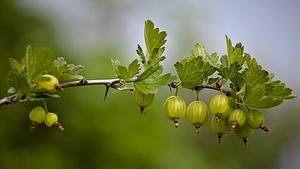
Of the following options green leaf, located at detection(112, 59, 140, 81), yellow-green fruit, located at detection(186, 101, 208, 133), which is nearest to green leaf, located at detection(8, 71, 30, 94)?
green leaf, located at detection(112, 59, 140, 81)

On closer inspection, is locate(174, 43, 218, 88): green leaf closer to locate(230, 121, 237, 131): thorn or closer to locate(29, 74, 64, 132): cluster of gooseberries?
locate(230, 121, 237, 131): thorn

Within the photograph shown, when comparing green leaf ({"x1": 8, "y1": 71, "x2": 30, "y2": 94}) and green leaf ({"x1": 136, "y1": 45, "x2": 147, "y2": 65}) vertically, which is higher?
green leaf ({"x1": 136, "y1": 45, "x2": 147, "y2": 65})

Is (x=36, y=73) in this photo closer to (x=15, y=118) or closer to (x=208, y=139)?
(x=15, y=118)

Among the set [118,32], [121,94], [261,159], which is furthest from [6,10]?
[261,159]

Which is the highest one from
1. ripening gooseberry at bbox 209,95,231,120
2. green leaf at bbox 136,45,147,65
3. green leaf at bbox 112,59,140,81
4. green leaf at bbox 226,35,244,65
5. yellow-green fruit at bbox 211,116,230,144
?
green leaf at bbox 226,35,244,65

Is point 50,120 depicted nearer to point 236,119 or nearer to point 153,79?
point 153,79

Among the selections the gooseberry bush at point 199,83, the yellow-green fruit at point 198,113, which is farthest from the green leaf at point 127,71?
the yellow-green fruit at point 198,113
